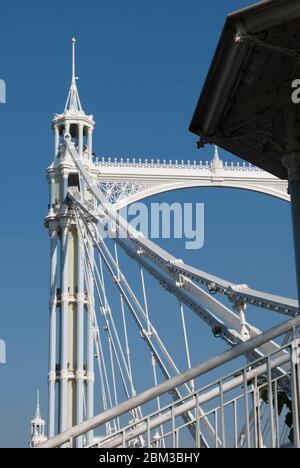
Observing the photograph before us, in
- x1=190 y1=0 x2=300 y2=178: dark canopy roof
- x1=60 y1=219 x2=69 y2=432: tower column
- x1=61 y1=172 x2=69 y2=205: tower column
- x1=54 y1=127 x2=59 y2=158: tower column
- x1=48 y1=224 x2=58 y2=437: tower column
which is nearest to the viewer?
x1=190 y1=0 x2=300 y2=178: dark canopy roof

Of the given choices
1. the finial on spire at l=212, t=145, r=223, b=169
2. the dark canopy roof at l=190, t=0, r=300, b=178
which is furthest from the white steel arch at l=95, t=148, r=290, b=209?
the dark canopy roof at l=190, t=0, r=300, b=178

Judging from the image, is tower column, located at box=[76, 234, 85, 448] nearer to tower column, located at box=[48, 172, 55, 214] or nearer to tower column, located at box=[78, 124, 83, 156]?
tower column, located at box=[48, 172, 55, 214]

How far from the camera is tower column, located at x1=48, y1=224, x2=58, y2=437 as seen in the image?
21.7 metres

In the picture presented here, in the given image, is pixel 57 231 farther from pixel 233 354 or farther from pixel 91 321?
pixel 233 354

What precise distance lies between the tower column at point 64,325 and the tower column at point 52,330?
0.22 meters

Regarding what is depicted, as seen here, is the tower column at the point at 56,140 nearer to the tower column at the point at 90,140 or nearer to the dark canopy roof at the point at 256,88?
the tower column at the point at 90,140

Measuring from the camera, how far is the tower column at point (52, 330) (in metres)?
21.7

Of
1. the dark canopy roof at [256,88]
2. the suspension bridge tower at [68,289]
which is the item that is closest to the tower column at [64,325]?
the suspension bridge tower at [68,289]

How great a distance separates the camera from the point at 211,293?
40.0 feet

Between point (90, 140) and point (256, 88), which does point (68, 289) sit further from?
point (256, 88)

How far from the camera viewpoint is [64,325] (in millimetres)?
22266

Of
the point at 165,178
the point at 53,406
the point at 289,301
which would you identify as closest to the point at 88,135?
the point at 165,178

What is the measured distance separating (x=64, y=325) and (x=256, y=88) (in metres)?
14.5
